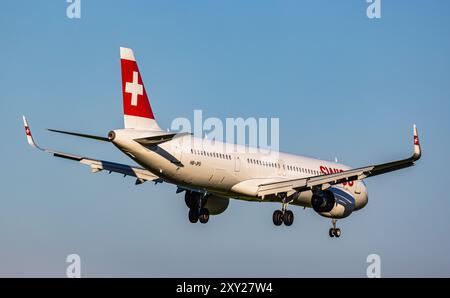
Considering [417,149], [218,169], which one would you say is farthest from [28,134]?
[417,149]

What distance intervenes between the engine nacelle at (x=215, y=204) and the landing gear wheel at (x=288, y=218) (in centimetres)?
605

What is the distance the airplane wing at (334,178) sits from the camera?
57.6m

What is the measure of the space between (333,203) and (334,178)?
454cm

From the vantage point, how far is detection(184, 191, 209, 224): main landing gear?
67438 millimetres

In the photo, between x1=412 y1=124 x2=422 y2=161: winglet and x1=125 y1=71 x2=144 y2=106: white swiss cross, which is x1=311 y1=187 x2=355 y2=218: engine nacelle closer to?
x1=412 y1=124 x2=422 y2=161: winglet

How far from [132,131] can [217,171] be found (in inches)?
286

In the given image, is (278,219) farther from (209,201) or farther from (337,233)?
(337,233)

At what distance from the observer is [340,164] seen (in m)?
75.9

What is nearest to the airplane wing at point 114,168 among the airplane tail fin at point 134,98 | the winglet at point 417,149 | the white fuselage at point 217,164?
the white fuselage at point 217,164

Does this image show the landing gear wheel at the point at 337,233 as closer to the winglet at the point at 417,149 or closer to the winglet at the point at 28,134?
the winglet at the point at 417,149

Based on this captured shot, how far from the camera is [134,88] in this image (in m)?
59.2
